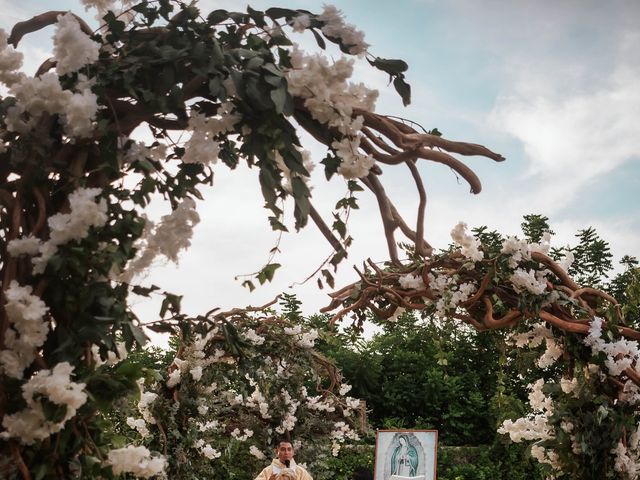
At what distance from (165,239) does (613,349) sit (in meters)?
2.65

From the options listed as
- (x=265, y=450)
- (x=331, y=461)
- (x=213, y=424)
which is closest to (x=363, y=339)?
(x=331, y=461)

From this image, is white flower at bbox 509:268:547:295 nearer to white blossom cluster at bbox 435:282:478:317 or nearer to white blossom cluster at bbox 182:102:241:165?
white blossom cluster at bbox 435:282:478:317

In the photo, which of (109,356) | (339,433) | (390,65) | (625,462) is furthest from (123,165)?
(339,433)

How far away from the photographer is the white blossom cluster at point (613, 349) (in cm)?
368

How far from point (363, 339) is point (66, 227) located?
442 inches

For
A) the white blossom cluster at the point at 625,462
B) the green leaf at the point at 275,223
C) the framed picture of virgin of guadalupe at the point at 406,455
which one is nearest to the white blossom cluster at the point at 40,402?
the green leaf at the point at 275,223

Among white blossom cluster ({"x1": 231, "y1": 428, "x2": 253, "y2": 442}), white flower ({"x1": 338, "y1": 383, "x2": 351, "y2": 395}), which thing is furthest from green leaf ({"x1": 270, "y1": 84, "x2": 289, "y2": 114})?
white blossom cluster ({"x1": 231, "y1": 428, "x2": 253, "y2": 442})

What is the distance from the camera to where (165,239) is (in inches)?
Result: 71.8

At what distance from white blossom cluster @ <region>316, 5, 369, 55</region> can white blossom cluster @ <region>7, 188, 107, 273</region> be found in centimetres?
68

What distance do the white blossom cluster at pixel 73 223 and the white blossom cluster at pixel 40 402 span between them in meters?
0.23

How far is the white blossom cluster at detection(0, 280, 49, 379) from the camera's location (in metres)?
1.62

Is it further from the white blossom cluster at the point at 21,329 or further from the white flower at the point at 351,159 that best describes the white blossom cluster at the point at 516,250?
the white blossom cluster at the point at 21,329

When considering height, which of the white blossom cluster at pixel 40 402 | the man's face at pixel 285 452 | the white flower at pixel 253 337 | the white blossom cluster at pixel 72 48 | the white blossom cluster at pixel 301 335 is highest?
the white blossom cluster at pixel 301 335

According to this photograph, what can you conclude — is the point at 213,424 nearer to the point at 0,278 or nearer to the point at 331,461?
the point at 331,461
